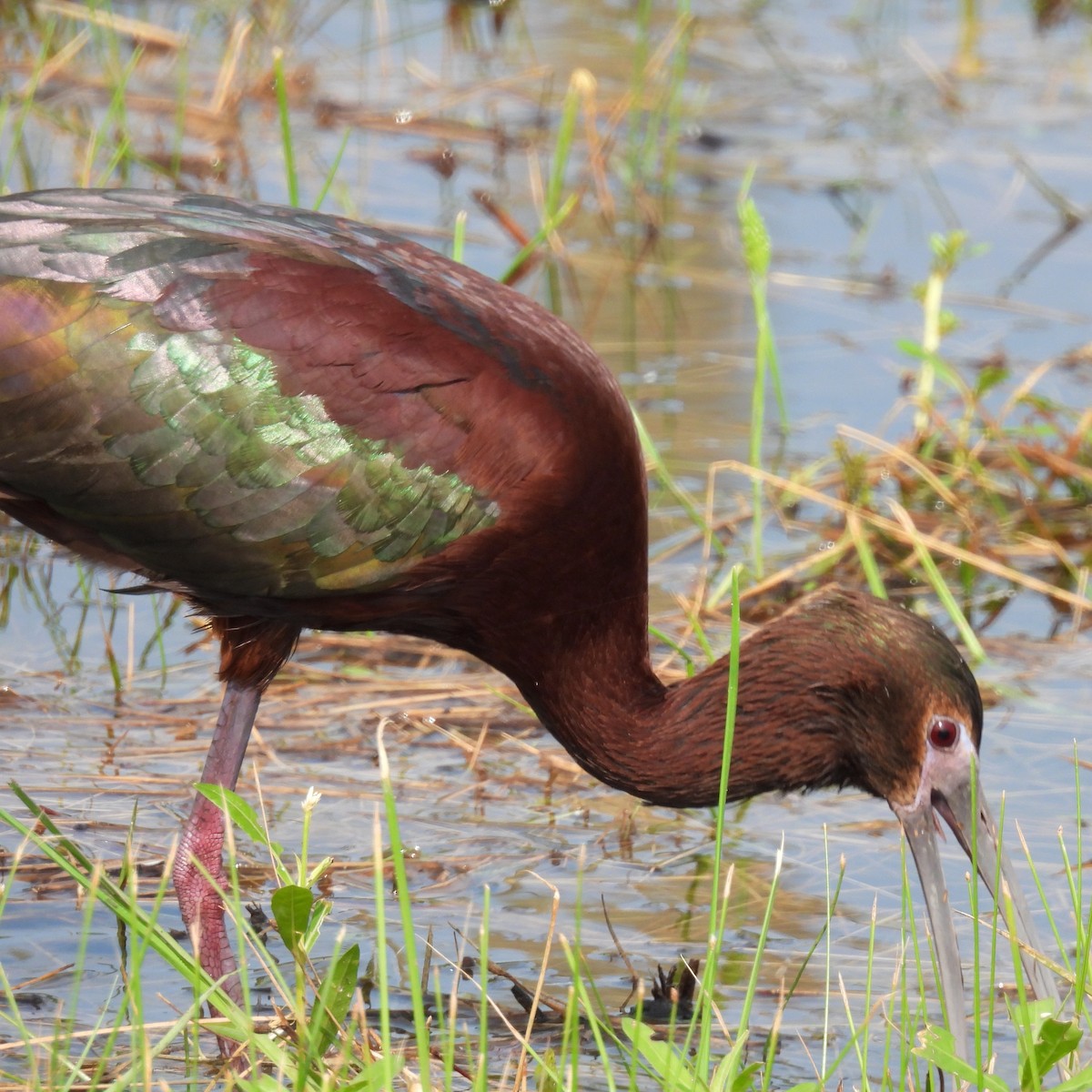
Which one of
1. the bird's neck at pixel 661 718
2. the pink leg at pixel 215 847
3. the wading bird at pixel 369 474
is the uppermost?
the wading bird at pixel 369 474

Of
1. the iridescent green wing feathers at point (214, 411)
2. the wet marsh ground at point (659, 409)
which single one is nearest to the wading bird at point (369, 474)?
the iridescent green wing feathers at point (214, 411)

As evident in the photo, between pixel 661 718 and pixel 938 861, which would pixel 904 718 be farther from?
pixel 661 718

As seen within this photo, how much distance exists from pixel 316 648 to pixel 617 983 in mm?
1686

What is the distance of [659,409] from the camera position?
6.87 metres

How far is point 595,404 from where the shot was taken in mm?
4004

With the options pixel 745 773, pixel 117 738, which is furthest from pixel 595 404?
pixel 117 738

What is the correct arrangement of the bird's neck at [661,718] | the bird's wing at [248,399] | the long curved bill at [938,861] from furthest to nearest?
the bird's neck at [661,718] → the bird's wing at [248,399] → the long curved bill at [938,861]

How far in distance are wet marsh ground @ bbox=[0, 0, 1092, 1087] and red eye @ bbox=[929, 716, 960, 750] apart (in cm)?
36

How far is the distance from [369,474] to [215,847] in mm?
825

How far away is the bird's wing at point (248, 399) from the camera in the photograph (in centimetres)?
384

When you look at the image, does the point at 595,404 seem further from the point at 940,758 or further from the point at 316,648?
the point at 316,648

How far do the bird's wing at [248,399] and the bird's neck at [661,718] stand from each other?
383 mm

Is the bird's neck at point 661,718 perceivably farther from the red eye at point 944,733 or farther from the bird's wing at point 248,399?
the bird's wing at point 248,399

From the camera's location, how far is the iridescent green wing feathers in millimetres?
3836
